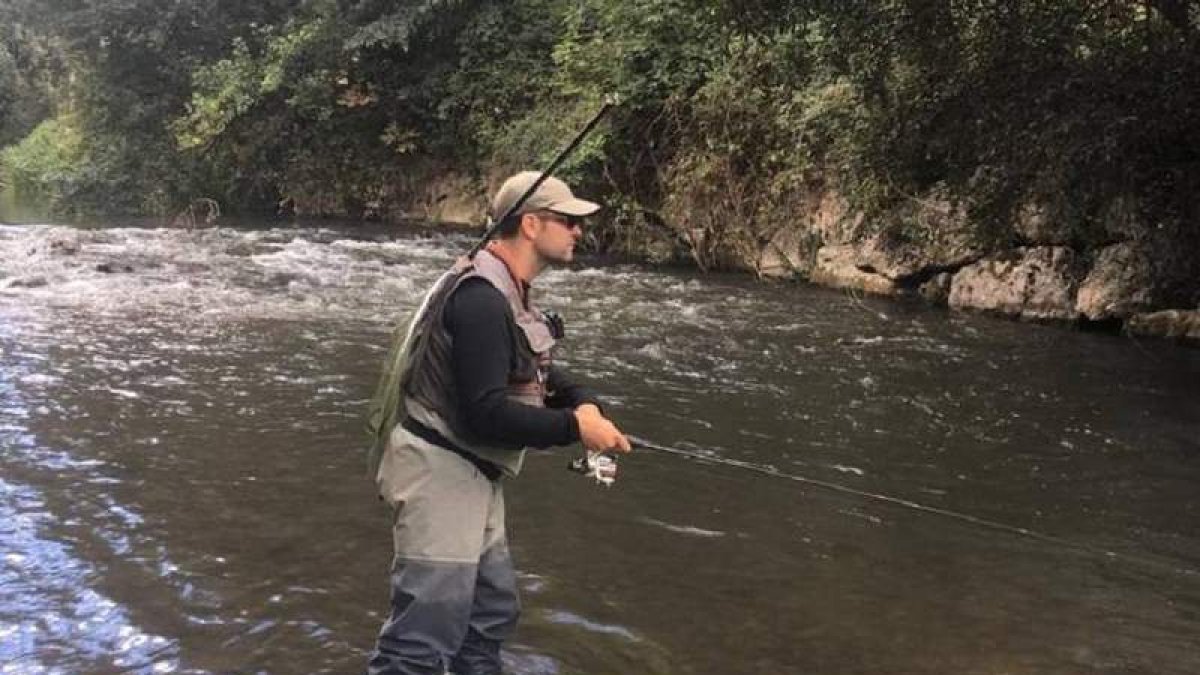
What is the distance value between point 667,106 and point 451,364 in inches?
590

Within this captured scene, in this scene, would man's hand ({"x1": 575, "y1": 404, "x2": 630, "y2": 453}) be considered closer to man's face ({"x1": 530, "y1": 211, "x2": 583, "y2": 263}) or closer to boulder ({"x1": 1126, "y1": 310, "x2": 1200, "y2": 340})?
man's face ({"x1": 530, "y1": 211, "x2": 583, "y2": 263})

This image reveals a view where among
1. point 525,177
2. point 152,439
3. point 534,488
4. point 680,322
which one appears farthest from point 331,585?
point 680,322

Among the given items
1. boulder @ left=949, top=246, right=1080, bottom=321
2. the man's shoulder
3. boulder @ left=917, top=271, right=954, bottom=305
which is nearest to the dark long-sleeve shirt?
the man's shoulder

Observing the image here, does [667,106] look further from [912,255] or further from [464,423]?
[464,423]

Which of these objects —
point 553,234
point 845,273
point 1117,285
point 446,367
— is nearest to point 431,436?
point 446,367

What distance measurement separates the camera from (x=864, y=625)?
4.39 m

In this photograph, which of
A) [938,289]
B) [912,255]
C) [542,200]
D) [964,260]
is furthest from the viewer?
[912,255]

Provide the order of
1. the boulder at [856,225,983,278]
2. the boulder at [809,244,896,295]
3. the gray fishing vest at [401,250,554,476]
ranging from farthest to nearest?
the boulder at [809,244,896,295] → the boulder at [856,225,983,278] → the gray fishing vest at [401,250,554,476]

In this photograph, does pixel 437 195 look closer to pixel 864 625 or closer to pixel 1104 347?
pixel 1104 347

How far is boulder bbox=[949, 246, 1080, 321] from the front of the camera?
12.3 metres

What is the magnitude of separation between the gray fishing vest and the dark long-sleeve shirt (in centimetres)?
4

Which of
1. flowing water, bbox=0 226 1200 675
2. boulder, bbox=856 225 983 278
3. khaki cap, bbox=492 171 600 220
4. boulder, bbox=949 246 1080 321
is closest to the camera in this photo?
khaki cap, bbox=492 171 600 220

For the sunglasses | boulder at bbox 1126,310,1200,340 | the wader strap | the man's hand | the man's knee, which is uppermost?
the sunglasses

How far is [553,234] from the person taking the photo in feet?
10.5
